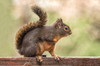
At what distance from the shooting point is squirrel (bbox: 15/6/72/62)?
1.47 meters

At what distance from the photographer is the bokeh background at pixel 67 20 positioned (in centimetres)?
304

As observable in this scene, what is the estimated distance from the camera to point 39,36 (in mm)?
1481

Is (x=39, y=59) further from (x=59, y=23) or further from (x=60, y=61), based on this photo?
(x=59, y=23)

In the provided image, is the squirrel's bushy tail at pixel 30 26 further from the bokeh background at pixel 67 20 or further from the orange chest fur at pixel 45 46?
the bokeh background at pixel 67 20

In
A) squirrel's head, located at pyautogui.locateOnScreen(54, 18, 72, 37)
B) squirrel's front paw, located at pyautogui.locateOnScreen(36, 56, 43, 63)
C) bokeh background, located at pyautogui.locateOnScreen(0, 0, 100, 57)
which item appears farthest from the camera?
bokeh background, located at pyautogui.locateOnScreen(0, 0, 100, 57)

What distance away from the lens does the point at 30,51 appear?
57.6 inches

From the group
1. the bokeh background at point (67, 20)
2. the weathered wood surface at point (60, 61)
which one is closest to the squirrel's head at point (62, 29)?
the weathered wood surface at point (60, 61)

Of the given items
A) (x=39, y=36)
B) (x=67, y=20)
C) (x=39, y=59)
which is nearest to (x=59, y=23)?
(x=39, y=36)

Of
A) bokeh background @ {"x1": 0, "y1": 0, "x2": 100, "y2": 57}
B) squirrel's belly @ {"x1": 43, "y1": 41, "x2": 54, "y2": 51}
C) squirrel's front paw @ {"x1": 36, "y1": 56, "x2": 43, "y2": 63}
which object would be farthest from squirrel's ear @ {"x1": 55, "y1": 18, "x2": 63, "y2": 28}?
bokeh background @ {"x1": 0, "y1": 0, "x2": 100, "y2": 57}

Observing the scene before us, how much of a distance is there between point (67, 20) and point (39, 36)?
5.69ft

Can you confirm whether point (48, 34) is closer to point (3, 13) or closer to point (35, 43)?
point (35, 43)

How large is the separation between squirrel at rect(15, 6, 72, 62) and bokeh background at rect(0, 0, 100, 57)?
1.39m

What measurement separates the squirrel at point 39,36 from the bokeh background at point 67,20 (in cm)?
139

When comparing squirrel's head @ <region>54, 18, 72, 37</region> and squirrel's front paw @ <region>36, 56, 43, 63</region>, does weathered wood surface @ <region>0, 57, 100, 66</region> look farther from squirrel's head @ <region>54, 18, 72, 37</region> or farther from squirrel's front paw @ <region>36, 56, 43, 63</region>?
squirrel's head @ <region>54, 18, 72, 37</region>
